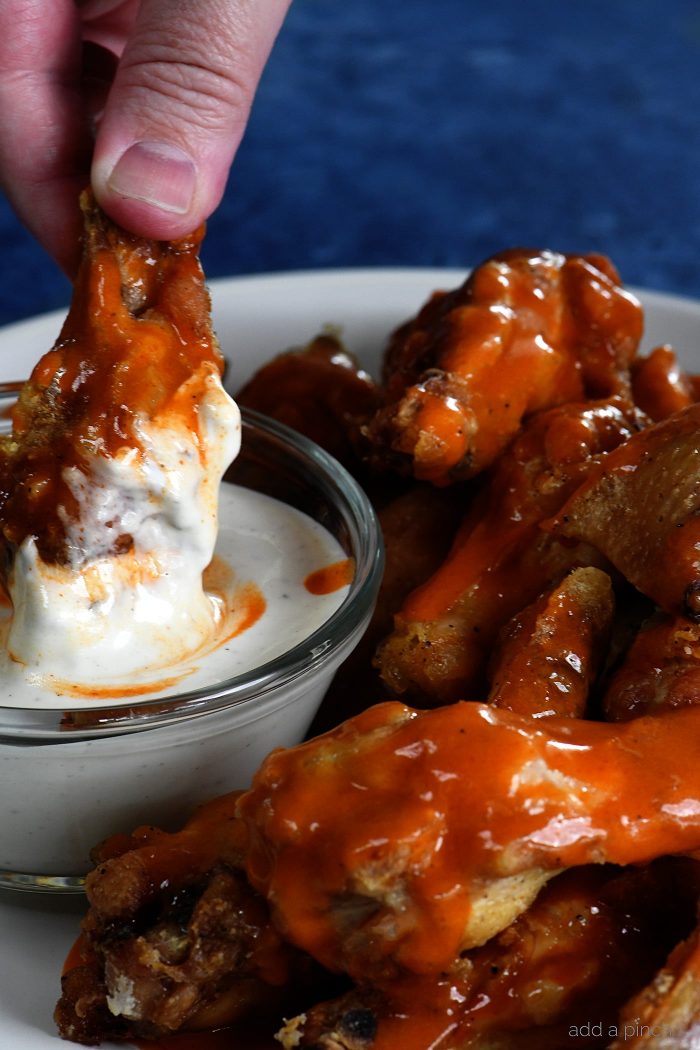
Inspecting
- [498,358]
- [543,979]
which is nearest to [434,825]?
[543,979]

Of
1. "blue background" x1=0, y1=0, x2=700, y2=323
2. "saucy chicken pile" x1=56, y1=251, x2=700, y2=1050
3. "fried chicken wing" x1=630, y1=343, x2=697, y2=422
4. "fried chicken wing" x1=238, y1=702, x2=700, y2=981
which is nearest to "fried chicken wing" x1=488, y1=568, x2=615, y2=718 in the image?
"saucy chicken pile" x1=56, y1=251, x2=700, y2=1050

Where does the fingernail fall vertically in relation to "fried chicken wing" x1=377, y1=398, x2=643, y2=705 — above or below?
above

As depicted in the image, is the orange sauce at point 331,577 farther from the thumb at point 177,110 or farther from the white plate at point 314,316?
the white plate at point 314,316

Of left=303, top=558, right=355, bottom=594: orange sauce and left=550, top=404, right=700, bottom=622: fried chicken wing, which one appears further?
left=303, top=558, right=355, bottom=594: orange sauce

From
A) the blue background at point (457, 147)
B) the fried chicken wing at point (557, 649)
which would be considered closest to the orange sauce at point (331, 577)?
the fried chicken wing at point (557, 649)

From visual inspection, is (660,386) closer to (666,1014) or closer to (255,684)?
(255,684)

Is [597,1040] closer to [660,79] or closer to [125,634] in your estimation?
[125,634]

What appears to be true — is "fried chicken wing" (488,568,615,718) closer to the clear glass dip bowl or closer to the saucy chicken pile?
the saucy chicken pile

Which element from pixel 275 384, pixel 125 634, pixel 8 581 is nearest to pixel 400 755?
pixel 125 634
